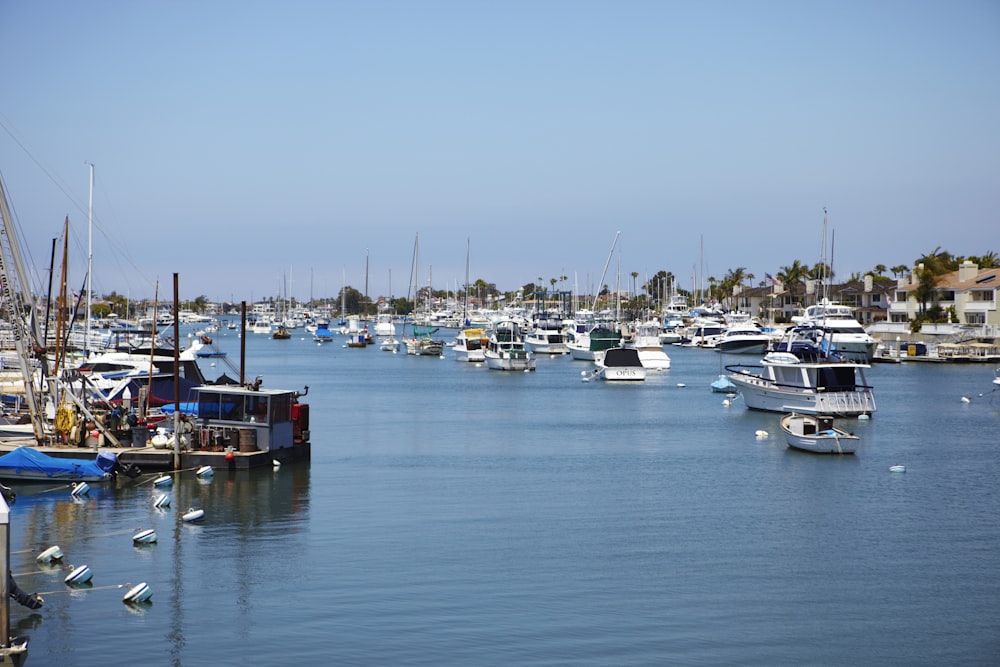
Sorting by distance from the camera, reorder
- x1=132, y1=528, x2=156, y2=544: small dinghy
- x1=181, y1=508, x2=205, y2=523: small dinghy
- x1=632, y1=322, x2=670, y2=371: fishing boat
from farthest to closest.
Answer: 1. x1=632, y1=322, x2=670, y2=371: fishing boat
2. x1=181, y1=508, x2=205, y2=523: small dinghy
3. x1=132, y1=528, x2=156, y2=544: small dinghy

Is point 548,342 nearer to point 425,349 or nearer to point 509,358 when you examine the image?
point 425,349

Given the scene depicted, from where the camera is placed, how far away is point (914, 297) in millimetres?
137875

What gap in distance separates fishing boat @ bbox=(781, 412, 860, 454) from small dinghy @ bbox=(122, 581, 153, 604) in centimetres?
3239

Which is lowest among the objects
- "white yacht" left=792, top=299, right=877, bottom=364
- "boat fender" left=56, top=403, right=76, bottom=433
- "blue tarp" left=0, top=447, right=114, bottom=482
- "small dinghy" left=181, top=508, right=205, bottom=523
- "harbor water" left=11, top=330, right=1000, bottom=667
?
"harbor water" left=11, top=330, right=1000, bottom=667

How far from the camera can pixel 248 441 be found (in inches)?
1608

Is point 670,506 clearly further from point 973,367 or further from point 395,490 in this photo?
point 973,367

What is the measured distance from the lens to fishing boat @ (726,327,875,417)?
59.5 m

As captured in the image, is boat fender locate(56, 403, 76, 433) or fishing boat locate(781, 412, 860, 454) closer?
boat fender locate(56, 403, 76, 433)

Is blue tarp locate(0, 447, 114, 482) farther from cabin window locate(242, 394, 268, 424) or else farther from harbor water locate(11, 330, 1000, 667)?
cabin window locate(242, 394, 268, 424)

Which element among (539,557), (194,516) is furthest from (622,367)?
(539,557)

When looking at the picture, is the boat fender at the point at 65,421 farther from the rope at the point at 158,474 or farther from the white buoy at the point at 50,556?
the white buoy at the point at 50,556

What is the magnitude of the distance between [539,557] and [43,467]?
1918 centimetres

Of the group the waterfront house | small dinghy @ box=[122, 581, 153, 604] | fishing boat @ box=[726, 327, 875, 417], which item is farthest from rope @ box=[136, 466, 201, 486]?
the waterfront house

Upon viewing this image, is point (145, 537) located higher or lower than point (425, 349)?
lower
